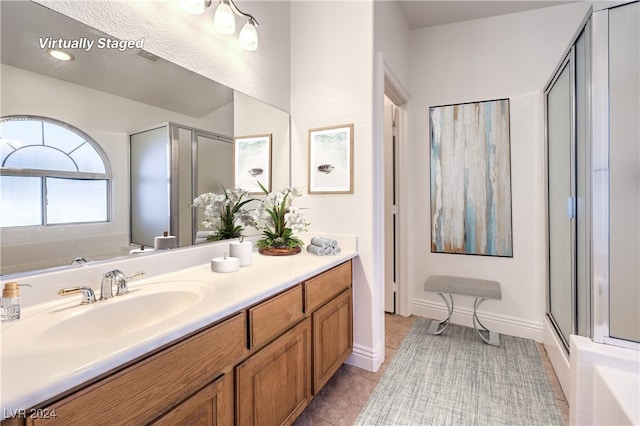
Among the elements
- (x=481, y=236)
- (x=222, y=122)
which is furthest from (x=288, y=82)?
(x=481, y=236)

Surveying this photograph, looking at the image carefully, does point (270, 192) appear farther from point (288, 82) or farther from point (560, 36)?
point (560, 36)

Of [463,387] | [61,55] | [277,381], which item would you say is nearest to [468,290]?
[463,387]

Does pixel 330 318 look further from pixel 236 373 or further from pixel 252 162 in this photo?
pixel 252 162

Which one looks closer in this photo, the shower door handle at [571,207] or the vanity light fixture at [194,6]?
the vanity light fixture at [194,6]

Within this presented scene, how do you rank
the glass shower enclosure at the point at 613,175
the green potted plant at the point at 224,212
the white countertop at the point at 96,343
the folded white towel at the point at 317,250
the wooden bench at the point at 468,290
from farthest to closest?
the wooden bench at the point at 468,290
the folded white towel at the point at 317,250
the green potted plant at the point at 224,212
the glass shower enclosure at the point at 613,175
the white countertop at the point at 96,343

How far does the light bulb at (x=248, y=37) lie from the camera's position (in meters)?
1.69

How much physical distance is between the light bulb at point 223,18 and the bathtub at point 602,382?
2.27 m

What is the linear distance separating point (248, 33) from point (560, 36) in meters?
2.52

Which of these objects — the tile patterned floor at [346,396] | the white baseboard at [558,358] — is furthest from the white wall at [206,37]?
the white baseboard at [558,358]

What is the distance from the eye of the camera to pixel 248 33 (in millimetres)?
1695

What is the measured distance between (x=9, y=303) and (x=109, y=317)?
0.25 meters

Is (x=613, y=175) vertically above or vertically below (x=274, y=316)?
above

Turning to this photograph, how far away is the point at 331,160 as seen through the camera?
2.07 m

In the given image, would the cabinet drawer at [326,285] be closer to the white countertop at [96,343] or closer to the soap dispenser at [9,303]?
the white countertop at [96,343]
